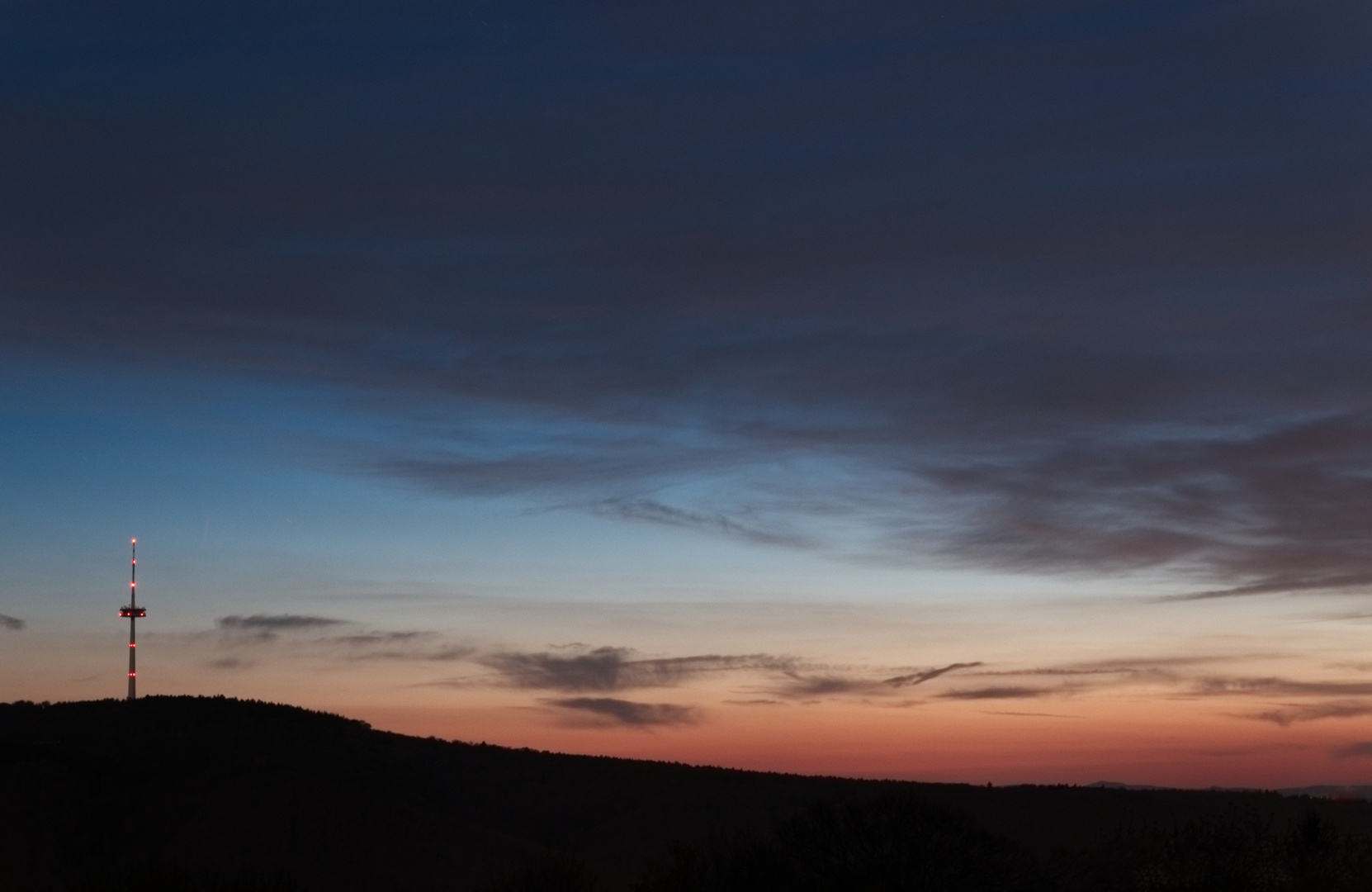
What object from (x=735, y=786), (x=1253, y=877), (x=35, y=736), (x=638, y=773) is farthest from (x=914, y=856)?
(x=35, y=736)

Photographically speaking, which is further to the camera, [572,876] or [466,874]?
[466,874]

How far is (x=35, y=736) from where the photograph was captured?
7062 centimetres

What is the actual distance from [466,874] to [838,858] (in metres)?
28.8

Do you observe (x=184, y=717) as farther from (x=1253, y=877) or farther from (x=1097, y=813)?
(x=1253, y=877)

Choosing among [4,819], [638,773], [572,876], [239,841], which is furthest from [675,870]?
[638,773]

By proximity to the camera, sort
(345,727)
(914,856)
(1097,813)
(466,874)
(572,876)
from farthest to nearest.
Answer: (345,727)
(1097,813)
(466,874)
(572,876)
(914,856)

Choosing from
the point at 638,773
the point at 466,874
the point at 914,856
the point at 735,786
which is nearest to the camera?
the point at 914,856

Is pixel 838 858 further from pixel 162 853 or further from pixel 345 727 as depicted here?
pixel 345 727

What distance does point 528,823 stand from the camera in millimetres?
66562

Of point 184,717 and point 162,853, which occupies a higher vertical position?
point 184,717

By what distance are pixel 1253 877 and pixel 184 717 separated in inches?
2380

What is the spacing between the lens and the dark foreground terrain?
1141 inches

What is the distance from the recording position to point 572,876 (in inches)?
1298

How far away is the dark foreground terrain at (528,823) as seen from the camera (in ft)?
95.1
